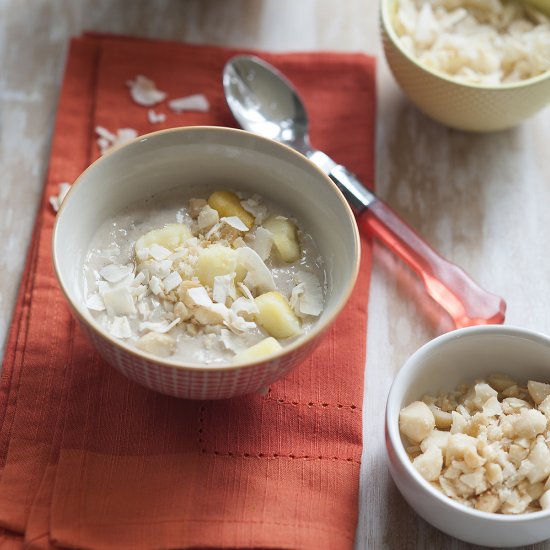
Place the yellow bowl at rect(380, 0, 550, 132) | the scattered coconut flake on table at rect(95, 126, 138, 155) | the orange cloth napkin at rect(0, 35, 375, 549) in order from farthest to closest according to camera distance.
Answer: the scattered coconut flake on table at rect(95, 126, 138, 155) → the yellow bowl at rect(380, 0, 550, 132) → the orange cloth napkin at rect(0, 35, 375, 549)

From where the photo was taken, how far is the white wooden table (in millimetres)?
1530

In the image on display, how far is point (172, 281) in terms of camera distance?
53.4 inches

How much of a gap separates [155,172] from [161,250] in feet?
0.52

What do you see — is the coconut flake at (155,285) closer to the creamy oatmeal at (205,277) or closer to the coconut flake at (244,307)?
the creamy oatmeal at (205,277)

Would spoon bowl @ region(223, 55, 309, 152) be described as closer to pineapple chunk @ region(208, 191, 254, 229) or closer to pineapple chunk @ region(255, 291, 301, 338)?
pineapple chunk @ region(208, 191, 254, 229)

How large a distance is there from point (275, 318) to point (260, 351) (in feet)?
0.23

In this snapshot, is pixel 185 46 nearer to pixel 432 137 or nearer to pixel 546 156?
pixel 432 137

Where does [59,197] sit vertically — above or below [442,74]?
below

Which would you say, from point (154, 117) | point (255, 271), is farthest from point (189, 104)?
point (255, 271)

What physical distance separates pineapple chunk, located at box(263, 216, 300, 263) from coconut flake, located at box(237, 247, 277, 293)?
0.20 ft

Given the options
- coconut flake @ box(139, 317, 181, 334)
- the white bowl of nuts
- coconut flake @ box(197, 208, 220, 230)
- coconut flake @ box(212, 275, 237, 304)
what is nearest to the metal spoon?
the white bowl of nuts

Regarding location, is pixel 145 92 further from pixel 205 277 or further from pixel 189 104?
pixel 205 277

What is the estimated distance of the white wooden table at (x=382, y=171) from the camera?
153cm

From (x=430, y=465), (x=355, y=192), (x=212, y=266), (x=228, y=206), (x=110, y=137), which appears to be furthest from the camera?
(x=110, y=137)
